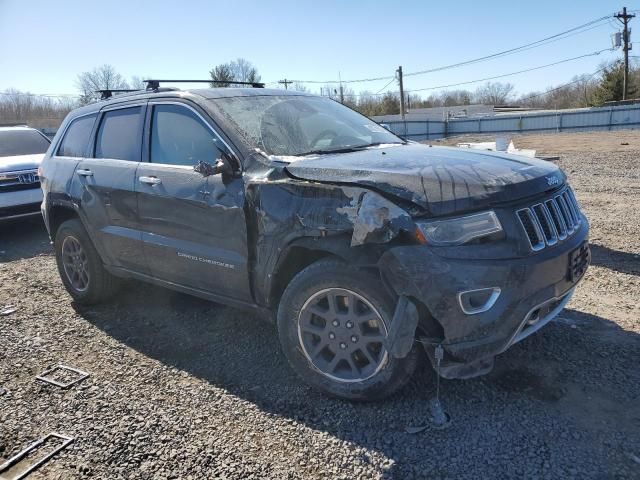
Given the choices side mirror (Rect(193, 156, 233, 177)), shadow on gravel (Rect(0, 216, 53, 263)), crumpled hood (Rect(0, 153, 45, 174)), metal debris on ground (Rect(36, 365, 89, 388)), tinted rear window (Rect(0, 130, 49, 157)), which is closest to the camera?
side mirror (Rect(193, 156, 233, 177))

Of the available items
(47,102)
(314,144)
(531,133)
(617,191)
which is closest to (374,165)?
(314,144)

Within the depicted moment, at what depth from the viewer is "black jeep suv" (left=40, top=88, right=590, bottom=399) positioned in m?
2.64

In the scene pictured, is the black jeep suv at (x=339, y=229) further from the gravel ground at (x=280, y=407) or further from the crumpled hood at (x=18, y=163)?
the crumpled hood at (x=18, y=163)

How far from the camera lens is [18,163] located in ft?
27.6

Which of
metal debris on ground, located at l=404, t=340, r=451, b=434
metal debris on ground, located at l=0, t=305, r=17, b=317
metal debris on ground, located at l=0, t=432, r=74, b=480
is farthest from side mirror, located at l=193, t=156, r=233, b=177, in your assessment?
metal debris on ground, located at l=0, t=305, r=17, b=317

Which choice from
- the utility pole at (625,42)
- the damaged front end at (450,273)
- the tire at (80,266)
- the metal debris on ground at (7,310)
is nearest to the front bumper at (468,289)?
the damaged front end at (450,273)

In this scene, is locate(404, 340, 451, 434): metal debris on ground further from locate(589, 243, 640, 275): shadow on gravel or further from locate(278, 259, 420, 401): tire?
locate(589, 243, 640, 275): shadow on gravel

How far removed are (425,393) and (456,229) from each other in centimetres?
113

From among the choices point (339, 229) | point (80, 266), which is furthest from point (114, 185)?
point (339, 229)

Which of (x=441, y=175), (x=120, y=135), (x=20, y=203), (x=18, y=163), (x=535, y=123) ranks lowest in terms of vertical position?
(x=20, y=203)

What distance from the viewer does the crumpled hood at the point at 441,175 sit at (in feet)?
8.74

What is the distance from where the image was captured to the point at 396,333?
2.67m

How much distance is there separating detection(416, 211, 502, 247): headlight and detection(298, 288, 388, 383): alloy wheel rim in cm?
53

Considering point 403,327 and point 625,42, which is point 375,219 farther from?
point 625,42
